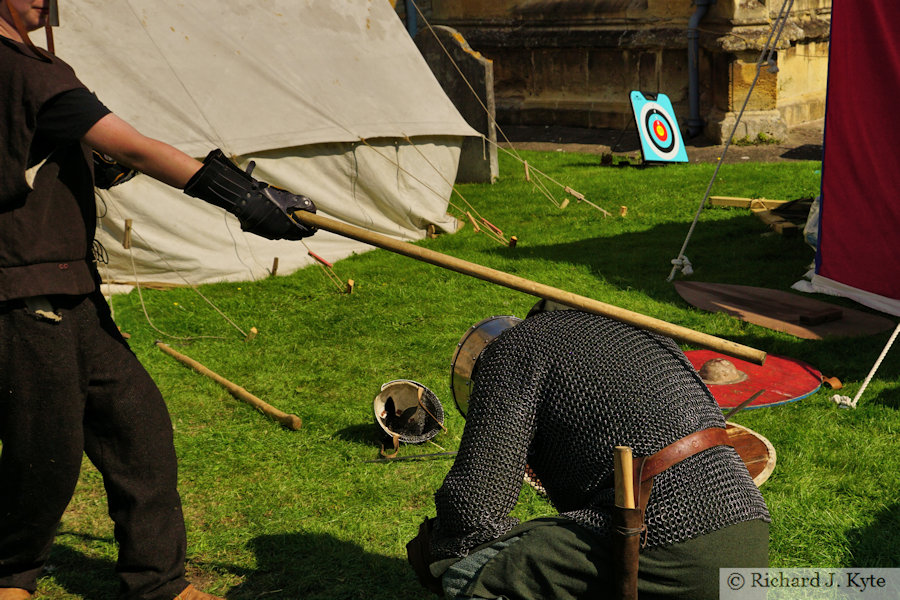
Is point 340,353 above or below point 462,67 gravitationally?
below

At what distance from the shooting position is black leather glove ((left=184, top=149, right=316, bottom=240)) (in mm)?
2832

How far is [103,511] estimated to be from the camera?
411 centimetres

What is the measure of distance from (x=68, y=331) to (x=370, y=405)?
2.40 m

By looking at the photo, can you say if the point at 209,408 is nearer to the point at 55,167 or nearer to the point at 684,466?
the point at 55,167

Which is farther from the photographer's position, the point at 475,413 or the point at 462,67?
the point at 462,67

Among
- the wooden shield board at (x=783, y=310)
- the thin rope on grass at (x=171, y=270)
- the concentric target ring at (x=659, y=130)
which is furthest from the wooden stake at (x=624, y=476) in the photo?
the concentric target ring at (x=659, y=130)

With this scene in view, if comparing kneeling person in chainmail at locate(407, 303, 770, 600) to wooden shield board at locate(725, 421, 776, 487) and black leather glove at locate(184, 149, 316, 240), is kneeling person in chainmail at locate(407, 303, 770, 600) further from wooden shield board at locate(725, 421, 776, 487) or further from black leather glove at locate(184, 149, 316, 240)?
wooden shield board at locate(725, 421, 776, 487)

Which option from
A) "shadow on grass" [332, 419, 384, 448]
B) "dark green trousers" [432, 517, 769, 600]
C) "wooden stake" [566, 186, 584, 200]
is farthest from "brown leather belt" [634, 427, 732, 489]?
"wooden stake" [566, 186, 584, 200]

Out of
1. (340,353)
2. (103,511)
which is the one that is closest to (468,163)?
(340,353)

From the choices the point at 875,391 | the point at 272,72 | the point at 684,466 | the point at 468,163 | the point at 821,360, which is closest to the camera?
the point at 684,466

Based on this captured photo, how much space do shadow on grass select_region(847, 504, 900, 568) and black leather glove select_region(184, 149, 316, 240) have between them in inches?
93.3

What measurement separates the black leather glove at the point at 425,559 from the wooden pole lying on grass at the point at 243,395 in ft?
7.60

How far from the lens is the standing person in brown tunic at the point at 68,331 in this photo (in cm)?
272

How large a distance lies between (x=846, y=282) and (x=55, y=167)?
16.7 feet
